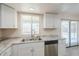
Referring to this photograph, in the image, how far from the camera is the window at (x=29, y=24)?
160 cm

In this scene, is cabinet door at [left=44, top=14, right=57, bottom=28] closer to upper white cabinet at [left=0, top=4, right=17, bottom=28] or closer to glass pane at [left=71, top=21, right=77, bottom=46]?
glass pane at [left=71, top=21, right=77, bottom=46]

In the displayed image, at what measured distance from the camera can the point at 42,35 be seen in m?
1.75

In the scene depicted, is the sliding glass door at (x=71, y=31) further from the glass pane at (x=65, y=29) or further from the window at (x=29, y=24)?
the window at (x=29, y=24)

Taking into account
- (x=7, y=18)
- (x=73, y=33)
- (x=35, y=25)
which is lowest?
(x=73, y=33)

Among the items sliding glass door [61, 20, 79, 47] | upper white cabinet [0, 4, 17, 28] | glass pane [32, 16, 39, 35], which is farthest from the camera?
upper white cabinet [0, 4, 17, 28]

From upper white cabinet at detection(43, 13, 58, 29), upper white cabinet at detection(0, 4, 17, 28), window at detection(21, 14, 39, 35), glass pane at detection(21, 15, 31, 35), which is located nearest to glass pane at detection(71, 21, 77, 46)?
upper white cabinet at detection(43, 13, 58, 29)

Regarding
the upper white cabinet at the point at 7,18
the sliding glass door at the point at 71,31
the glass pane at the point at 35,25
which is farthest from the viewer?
the upper white cabinet at the point at 7,18

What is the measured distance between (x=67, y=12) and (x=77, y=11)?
17 centimetres

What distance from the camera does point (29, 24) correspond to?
162 cm

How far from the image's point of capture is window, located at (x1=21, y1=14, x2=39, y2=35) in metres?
1.60

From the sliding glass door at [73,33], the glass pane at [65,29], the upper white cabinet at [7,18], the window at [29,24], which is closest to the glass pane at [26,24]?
the window at [29,24]

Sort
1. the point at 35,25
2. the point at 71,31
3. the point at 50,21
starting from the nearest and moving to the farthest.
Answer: the point at 71,31, the point at 35,25, the point at 50,21

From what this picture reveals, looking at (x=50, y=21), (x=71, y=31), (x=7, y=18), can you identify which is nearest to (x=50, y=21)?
(x=50, y=21)

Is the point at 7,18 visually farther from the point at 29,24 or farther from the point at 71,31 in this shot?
the point at 71,31
